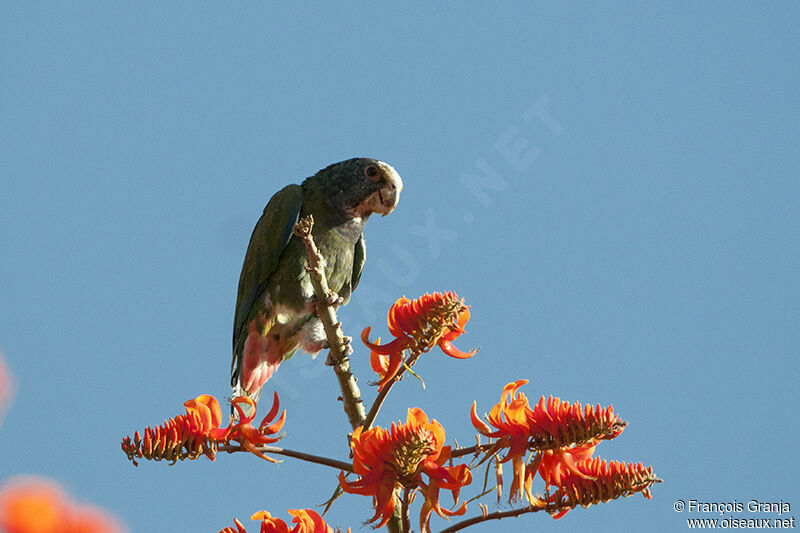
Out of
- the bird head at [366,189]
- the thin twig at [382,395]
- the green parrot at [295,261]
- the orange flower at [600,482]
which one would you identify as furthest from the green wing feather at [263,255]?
the orange flower at [600,482]

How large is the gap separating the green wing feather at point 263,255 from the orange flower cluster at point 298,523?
11.2 feet

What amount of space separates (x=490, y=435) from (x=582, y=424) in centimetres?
32

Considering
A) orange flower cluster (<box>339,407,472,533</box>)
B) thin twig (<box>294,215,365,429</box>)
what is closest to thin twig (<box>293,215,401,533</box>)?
thin twig (<box>294,215,365,429</box>)

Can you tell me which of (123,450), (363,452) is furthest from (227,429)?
(363,452)

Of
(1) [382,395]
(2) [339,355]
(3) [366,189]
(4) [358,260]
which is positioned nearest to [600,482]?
(1) [382,395]

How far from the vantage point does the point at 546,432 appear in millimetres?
2381

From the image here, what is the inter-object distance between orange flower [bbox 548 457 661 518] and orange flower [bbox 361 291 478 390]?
25.2 inches

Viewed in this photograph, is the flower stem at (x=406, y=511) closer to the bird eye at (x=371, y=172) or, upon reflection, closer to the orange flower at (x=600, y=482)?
the orange flower at (x=600, y=482)

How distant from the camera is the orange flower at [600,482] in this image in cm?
235

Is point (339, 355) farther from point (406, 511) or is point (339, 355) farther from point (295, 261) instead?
point (295, 261)

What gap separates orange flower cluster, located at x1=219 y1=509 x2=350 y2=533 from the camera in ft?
7.49

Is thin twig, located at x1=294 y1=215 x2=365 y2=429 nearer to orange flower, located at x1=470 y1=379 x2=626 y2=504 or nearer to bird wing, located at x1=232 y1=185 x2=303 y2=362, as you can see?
orange flower, located at x1=470 y1=379 x2=626 y2=504

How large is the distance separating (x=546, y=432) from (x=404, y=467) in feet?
1.50

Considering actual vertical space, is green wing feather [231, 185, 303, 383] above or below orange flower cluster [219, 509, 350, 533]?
above
